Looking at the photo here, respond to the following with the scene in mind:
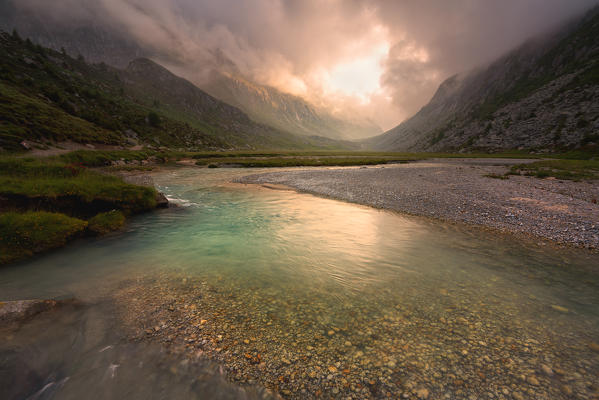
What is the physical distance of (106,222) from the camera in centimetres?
1506

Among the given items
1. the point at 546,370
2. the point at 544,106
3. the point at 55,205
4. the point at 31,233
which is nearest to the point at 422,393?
the point at 546,370

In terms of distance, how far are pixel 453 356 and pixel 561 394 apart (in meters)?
1.90

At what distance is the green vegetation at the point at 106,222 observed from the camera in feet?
46.7

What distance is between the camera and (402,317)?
736 cm

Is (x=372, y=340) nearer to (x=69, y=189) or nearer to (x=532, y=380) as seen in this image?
(x=532, y=380)

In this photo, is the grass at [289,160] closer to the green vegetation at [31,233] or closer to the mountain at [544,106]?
the mountain at [544,106]

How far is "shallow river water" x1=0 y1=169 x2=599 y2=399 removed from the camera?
518 centimetres

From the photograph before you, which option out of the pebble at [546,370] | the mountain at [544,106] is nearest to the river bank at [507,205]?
the pebble at [546,370]

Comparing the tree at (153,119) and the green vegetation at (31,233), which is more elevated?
the tree at (153,119)

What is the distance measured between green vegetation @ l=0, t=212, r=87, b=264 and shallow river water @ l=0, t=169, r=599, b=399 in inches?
30.1

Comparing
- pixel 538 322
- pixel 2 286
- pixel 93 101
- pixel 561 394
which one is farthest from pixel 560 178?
pixel 93 101

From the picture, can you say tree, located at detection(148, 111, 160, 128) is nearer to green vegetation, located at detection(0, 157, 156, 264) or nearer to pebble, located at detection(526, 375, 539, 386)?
green vegetation, located at detection(0, 157, 156, 264)

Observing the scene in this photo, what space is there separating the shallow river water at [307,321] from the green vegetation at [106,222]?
1136 mm

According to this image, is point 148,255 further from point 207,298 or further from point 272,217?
point 272,217
